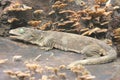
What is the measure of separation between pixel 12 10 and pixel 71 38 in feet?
6.64

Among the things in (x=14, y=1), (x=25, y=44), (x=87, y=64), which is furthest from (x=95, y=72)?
(x=14, y=1)

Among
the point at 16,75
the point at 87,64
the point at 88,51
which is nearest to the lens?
the point at 16,75

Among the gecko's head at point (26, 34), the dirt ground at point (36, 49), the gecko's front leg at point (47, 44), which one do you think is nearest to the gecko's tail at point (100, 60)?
the dirt ground at point (36, 49)

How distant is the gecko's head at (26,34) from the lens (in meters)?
9.09

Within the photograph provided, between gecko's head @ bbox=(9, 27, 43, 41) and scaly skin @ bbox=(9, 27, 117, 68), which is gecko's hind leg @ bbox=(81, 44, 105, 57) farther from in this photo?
gecko's head @ bbox=(9, 27, 43, 41)

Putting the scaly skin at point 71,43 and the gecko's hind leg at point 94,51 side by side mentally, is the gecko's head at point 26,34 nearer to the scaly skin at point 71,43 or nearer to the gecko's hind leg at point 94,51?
the scaly skin at point 71,43

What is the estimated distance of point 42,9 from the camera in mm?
10359

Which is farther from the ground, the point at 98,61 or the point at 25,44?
the point at 25,44

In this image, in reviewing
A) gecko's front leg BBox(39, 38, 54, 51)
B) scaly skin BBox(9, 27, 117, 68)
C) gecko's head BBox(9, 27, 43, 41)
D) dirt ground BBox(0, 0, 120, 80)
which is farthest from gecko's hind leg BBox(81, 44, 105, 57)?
gecko's head BBox(9, 27, 43, 41)

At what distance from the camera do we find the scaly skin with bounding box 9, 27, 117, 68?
26.4 ft

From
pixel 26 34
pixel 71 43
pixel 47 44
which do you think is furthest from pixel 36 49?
pixel 71 43

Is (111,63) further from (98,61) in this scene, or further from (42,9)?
(42,9)

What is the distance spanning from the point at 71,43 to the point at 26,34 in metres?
1.24

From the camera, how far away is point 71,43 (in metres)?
8.72
